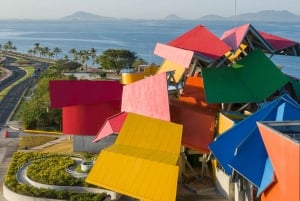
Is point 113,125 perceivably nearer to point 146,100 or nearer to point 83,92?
point 146,100

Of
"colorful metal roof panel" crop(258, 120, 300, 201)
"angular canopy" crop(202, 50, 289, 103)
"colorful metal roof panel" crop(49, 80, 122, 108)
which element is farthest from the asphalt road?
"colorful metal roof panel" crop(258, 120, 300, 201)

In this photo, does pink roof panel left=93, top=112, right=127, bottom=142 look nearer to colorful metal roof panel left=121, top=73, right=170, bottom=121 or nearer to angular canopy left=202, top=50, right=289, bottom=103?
colorful metal roof panel left=121, top=73, right=170, bottom=121

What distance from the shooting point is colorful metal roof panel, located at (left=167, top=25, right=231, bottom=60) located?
28.0 metres

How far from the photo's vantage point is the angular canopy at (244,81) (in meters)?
26.6

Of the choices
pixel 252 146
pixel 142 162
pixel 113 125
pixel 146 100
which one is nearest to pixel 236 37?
pixel 146 100

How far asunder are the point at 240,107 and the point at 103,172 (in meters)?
10.4

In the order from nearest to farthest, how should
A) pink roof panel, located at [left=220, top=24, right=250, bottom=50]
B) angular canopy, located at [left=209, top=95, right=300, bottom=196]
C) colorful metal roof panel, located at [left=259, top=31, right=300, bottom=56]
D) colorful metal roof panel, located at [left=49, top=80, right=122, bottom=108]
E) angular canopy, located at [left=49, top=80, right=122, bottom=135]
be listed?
angular canopy, located at [left=209, top=95, right=300, bottom=196] → pink roof panel, located at [left=220, top=24, right=250, bottom=50] → colorful metal roof panel, located at [left=259, top=31, right=300, bottom=56] → colorful metal roof panel, located at [left=49, top=80, right=122, bottom=108] → angular canopy, located at [left=49, top=80, right=122, bottom=135]

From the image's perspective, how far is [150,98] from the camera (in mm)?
27641

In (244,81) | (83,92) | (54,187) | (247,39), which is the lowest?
(54,187)

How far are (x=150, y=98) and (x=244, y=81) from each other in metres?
5.35

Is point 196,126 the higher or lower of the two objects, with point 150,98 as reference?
lower

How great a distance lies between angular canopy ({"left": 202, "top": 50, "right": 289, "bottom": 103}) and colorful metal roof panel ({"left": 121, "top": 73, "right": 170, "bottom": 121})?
2.30m

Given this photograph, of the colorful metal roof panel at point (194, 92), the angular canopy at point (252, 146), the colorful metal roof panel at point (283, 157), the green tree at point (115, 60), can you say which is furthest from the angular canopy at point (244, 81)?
the green tree at point (115, 60)

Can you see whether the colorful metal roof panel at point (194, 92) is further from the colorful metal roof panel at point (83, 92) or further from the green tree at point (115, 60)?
the green tree at point (115, 60)
